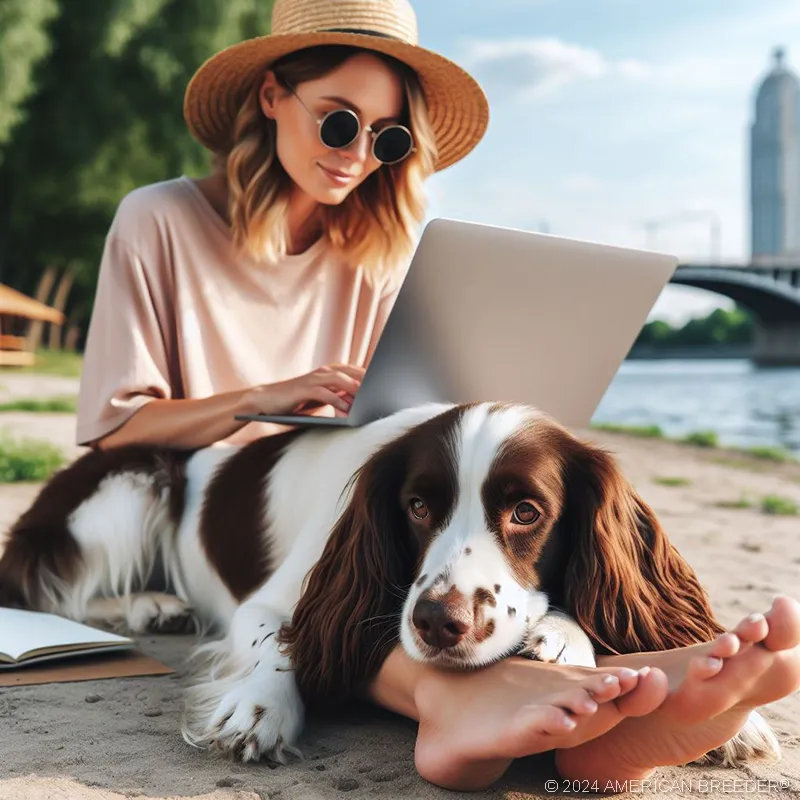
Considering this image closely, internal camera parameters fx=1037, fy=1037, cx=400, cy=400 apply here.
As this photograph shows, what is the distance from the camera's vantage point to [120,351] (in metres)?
3.59

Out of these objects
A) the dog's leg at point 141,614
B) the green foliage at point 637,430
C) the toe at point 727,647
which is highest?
the toe at point 727,647

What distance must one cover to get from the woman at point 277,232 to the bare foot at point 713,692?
148cm

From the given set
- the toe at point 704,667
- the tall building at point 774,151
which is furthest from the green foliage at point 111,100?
the tall building at point 774,151

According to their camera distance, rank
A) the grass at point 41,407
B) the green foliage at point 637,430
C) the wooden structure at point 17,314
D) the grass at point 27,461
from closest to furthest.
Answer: the grass at point 27,461 → the grass at point 41,407 → the green foliage at point 637,430 → the wooden structure at point 17,314

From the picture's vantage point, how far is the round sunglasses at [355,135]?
3.28m

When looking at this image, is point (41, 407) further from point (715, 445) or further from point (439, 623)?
point (439, 623)

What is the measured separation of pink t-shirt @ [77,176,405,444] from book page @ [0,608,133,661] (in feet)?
2.60

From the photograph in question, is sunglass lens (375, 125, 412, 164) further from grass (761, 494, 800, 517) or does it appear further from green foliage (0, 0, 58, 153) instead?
green foliage (0, 0, 58, 153)

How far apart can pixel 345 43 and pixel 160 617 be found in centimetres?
193

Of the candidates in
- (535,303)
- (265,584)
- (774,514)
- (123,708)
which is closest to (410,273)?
(535,303)

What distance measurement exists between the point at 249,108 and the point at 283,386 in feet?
3.73

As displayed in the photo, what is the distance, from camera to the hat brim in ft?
11.0

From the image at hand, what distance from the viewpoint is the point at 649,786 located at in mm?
1955

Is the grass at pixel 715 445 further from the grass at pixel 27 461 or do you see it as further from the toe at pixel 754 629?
the toe at pixel 754 629
